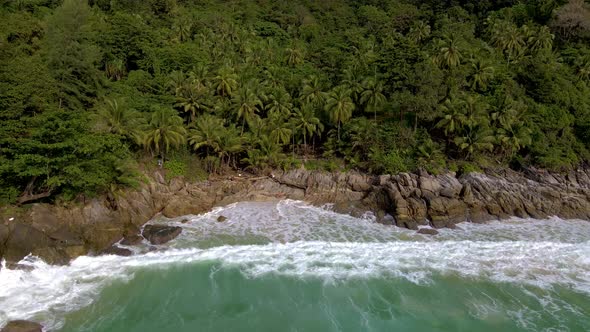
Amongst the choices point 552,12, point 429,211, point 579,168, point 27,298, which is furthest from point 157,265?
point 552,12

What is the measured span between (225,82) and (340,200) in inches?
A: 760

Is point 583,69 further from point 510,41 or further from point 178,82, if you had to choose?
point 178,82

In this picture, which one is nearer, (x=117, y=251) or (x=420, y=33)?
(x=117, y=251)

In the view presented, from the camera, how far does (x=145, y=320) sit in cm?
1958

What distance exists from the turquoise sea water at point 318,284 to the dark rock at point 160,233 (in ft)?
2.26

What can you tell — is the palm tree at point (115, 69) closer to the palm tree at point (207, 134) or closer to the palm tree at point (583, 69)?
the palm tree at point (207, 134)

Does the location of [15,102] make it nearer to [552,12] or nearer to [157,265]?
[157,265]

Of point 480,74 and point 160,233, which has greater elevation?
point 480,74

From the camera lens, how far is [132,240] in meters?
27.7

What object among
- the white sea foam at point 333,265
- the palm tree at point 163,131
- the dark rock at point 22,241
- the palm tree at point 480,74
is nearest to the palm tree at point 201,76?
the palm tree at point 163,131

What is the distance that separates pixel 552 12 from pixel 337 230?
5965cm

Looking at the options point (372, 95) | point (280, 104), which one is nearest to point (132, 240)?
point (280, 104)

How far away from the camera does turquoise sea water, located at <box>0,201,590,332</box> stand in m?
19.8

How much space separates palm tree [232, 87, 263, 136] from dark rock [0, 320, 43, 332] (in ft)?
83.7
